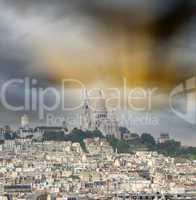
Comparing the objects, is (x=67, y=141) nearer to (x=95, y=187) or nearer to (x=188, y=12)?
(x=95, y=187)

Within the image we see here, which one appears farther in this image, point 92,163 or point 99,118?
point 99,118

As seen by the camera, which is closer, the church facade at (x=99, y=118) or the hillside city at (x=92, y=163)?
the hillside city at (x=92, y=163)

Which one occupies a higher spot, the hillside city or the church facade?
the church facade

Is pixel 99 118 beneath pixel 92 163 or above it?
above

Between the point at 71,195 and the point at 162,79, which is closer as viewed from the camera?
the point at 71,195

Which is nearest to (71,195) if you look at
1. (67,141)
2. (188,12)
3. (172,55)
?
(67,141)

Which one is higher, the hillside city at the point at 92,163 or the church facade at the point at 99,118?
the church facade at the point at 99,118

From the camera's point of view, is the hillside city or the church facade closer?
the hillside city

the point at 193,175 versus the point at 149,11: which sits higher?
the point at 149,11
